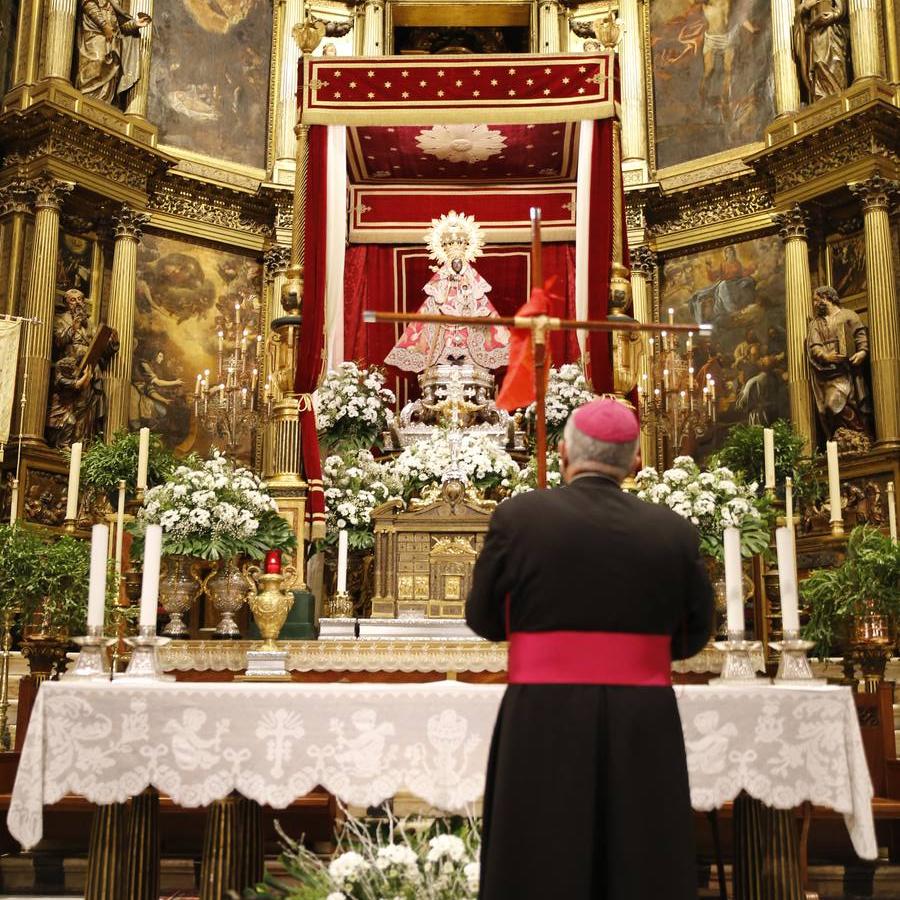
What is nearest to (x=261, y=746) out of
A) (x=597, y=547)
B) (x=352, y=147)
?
(x=597, y=547)

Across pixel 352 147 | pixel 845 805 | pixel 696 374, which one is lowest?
pixel 845 805

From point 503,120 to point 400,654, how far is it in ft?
16.0

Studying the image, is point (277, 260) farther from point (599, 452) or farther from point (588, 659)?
point (588, 659)

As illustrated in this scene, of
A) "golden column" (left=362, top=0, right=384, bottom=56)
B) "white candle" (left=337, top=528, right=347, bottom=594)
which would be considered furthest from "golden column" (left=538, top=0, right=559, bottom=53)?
"white candle" (left=337, top=528, right=347, bottom=594)

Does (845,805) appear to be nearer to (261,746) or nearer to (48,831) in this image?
(261,746)

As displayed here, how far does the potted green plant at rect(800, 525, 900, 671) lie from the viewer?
691cm

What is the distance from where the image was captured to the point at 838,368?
42.6 ft

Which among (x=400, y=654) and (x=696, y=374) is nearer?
(x=400, y=654)

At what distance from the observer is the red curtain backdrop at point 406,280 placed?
37.0 ft

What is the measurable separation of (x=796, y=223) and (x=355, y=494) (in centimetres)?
862

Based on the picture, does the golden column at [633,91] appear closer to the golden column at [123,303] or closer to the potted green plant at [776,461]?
the potted green plant at [776,461]

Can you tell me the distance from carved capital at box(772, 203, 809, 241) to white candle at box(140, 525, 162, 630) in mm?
11461

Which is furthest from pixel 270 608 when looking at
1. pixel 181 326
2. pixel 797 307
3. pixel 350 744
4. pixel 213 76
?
pixel 213 76

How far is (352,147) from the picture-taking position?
10.2 m
